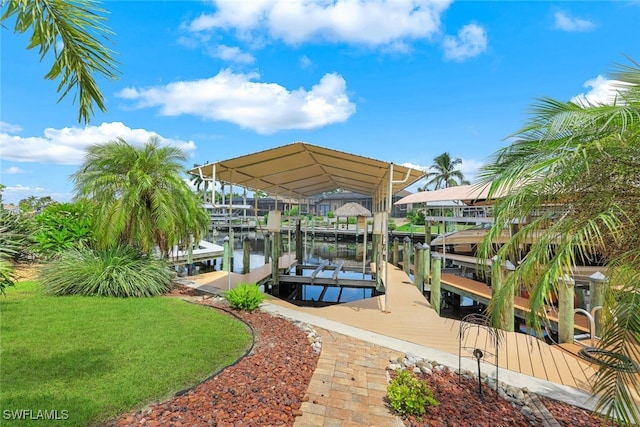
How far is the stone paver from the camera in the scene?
2.92 meters

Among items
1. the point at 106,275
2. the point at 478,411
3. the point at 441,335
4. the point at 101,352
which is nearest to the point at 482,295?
the point at 441,335

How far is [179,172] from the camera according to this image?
29.7ft

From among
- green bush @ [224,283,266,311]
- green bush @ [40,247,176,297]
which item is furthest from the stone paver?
green bush @ [40,247,176,297]

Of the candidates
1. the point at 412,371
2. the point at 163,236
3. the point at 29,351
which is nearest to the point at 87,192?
the point at 163,236

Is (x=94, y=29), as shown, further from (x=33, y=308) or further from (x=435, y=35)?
(x=435, y=35)

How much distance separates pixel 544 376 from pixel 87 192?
10.2m

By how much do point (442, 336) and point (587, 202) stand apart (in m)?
3.55

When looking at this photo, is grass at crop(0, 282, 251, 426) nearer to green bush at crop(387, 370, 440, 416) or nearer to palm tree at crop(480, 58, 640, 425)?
green bush at crop(387, 370, 440, 416)

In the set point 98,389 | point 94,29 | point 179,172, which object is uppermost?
point 94,29

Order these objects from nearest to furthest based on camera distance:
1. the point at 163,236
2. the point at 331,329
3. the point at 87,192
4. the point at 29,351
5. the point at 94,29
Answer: the point at 94,29, the point at 29,351, the point at 331,329, the point at 87,192, the point at 163,236

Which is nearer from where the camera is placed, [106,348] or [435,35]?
[106,348]

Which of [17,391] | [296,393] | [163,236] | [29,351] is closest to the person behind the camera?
[17,391]

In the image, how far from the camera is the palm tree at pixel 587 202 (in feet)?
7.53

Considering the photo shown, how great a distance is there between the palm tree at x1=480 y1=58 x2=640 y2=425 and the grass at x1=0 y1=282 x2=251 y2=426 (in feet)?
11.6
